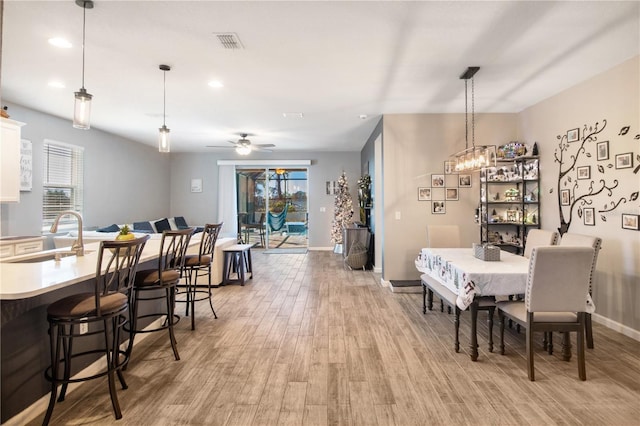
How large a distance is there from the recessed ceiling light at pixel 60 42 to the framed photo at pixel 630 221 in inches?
220

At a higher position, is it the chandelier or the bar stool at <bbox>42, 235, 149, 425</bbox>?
the chandelier

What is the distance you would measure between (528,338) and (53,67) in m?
5.16

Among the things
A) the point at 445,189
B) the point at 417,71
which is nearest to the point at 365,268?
the point at 445,189

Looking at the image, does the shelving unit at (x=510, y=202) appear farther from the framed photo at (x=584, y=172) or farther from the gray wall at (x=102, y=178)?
the gray wall at (x=102, y=178)

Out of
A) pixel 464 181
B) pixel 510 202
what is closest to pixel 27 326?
pixel 464 181

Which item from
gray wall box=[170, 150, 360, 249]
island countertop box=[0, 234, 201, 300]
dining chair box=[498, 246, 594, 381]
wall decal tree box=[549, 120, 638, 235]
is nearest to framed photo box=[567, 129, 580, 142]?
wall decal tree box=[549, 120, 638, 235]

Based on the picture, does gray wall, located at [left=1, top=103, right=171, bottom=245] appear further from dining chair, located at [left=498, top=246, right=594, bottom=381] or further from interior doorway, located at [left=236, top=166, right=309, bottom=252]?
dining chair, located at [left=498, top=246, right=594, bottom=381]

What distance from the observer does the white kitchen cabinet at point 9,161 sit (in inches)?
148

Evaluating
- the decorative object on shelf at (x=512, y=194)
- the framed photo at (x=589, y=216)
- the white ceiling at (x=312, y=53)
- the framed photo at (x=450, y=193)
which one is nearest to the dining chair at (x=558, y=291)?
the framed photo at (x=589, y=216)

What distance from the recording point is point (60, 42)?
3.03m

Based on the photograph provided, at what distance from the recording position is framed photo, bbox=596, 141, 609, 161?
142 inches

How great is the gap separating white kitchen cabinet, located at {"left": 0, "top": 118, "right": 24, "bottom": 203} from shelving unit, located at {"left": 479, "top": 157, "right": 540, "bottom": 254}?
605 cm

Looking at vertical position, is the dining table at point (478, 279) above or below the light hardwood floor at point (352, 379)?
above

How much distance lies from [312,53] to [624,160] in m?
3.34
